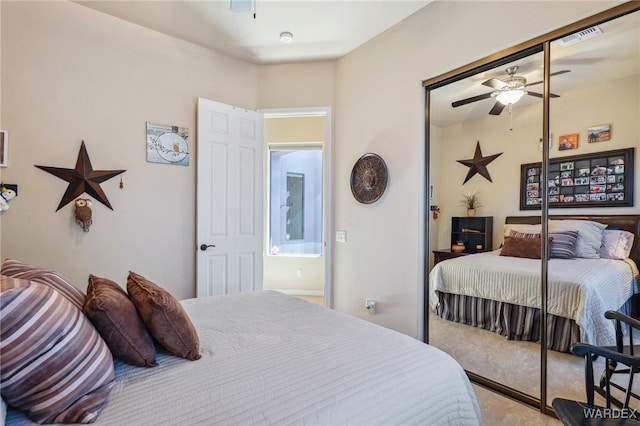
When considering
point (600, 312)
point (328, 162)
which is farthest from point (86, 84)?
point (600, 312)

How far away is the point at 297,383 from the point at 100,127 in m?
2.69

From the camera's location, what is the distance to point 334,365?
3.82ft

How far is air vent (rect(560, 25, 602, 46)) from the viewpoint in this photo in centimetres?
175

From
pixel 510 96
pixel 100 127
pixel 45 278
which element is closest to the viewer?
pixel 45 278

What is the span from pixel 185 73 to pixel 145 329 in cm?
263

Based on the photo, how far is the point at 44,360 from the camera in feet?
2.89

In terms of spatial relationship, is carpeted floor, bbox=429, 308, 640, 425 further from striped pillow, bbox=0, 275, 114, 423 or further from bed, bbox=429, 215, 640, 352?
striped pillow, bbox=0, 275, 114, 423

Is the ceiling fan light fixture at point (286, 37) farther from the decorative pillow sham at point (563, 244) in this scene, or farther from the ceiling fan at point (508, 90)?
the decorative pillow sham at point (563, 244)

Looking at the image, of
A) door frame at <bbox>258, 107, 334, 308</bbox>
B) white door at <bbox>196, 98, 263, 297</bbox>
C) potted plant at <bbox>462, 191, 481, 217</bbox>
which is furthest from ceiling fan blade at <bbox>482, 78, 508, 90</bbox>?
white door at <bbox>196, 98, 263, 297</bbox>

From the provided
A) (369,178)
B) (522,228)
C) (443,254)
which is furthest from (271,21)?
(522,228)

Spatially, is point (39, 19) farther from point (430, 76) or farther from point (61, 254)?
point (430, 76)

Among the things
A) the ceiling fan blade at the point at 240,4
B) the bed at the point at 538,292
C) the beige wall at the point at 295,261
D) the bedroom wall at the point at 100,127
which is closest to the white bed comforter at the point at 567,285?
the bed at the point at 538,292

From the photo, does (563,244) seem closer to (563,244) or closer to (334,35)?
(563,244)

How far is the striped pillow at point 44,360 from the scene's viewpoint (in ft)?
2.73
